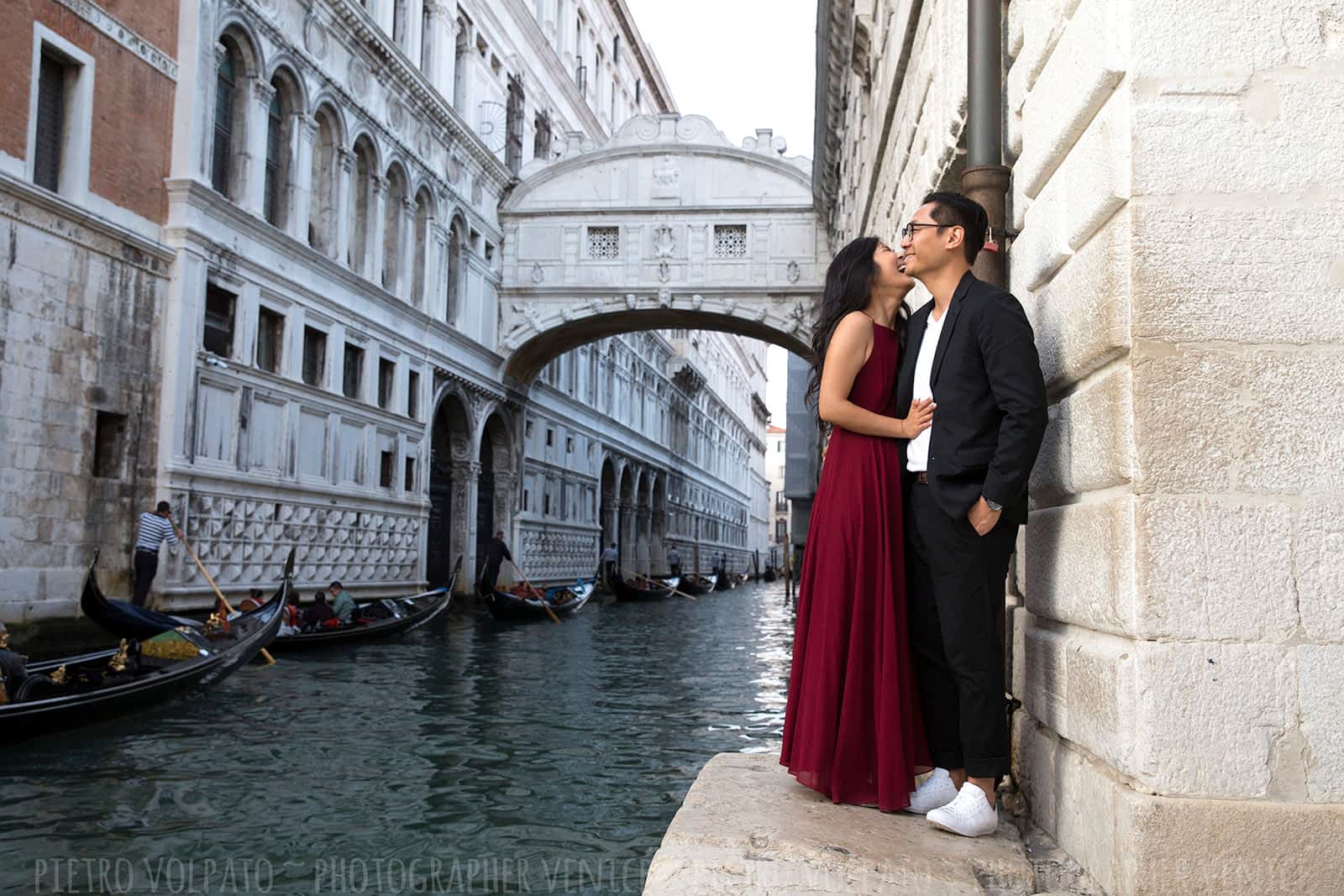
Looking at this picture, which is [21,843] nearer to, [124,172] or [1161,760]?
[1161,760]

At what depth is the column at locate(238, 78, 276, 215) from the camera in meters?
11.6

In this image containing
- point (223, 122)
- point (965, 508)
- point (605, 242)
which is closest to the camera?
point (965, 508)

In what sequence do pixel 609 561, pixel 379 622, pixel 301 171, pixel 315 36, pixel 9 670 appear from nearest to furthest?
pixel 9 670, pixel 379 622, pixel 301 171, pixel 315 36, pixel 609 561

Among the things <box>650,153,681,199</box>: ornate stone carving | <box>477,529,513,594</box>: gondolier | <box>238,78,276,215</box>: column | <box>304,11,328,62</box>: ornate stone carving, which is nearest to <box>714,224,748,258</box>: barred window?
<box>650,153,681,199</box>: ornate stone carving

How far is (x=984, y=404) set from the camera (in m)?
2.29

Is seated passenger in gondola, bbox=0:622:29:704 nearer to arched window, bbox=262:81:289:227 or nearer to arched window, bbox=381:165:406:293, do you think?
arched window, bbox=262:81:289:227

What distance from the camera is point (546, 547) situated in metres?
21.7

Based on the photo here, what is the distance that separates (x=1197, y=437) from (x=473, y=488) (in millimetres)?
16601

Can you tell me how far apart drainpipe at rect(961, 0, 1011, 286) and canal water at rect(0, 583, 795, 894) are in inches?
79.5

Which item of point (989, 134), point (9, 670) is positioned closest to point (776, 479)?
point (9, 670)

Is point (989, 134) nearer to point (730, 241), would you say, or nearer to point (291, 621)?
point (291, 621)

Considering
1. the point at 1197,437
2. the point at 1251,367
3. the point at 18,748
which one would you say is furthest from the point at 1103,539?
the point at 18,748

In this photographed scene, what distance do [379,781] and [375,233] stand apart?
426 inches

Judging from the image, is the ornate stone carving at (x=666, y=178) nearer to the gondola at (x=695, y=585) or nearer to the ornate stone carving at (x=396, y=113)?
the ornate stone carving at (x=396, y=113)
